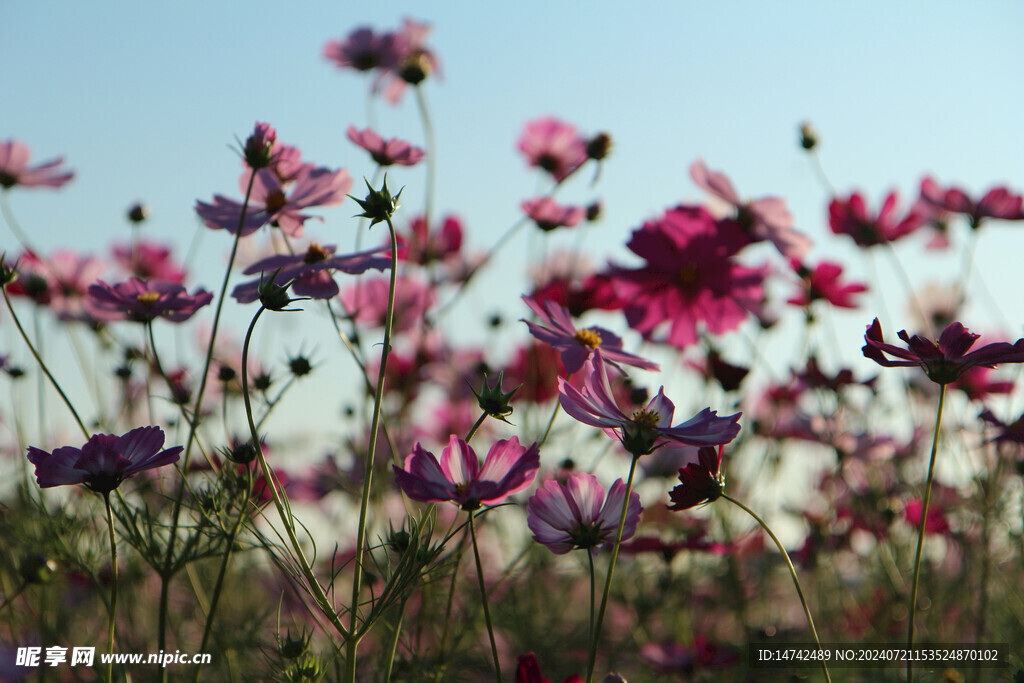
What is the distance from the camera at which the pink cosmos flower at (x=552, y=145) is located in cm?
142

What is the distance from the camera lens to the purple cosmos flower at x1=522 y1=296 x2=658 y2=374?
2.46 feet

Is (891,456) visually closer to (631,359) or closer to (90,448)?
(631,359)

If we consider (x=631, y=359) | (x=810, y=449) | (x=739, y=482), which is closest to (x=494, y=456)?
(x=631, y=359)

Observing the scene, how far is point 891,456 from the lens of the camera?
1421mm

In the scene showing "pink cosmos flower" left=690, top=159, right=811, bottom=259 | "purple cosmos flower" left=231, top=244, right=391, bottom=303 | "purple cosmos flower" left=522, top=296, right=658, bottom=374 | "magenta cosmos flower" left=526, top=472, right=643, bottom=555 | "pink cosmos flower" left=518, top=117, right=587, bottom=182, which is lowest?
"magenta cosmos flower" left=526, top=472, right=643, bottom=555

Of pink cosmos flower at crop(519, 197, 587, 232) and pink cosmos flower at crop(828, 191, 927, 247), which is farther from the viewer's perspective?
pink cosmos flower at crop(828, 191, 927, 247)

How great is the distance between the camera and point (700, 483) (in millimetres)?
616

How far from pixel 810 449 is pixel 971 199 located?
27.6 inches

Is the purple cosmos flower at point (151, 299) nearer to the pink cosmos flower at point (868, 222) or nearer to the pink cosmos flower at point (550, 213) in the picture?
the pink cosmos flower at point (550, 213)

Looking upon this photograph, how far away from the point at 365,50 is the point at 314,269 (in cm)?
90

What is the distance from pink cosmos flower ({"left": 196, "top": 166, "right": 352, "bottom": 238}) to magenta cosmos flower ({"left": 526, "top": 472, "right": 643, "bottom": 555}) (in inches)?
16.6

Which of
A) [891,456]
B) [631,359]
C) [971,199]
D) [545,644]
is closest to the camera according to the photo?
[631,359]

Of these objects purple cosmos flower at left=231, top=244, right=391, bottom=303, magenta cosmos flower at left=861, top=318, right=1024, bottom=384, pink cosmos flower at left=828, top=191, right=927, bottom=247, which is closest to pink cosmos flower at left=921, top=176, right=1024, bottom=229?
pink cosmos flower at left=828, top=191, right=927, bottom=247

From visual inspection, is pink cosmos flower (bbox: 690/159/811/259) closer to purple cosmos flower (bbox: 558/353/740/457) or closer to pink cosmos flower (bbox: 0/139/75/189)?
purple cosmos flower (bbox: 558/353/740/457)
